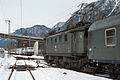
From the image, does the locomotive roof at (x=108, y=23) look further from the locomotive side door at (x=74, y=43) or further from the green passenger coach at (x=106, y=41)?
the locomotive side door at (x=74, y=43)

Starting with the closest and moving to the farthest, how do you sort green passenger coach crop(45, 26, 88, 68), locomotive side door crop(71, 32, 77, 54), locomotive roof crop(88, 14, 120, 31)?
locomotive roof crop(88, 14, 120, 31) < green passenger coach crop(45, 26, 88, 68) < locomotive side door crop(71, 32, 77, 54)

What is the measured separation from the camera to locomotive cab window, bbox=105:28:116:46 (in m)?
10.9

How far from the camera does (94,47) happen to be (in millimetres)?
12953

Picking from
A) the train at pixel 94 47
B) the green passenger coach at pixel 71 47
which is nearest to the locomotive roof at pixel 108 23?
the train at pixel 94 47

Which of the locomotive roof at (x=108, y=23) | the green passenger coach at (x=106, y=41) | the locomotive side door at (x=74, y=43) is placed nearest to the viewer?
the green passenger coach at (x=106, y=41)

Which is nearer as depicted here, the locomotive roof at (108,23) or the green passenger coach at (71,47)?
the locomotive roof at (108,23)

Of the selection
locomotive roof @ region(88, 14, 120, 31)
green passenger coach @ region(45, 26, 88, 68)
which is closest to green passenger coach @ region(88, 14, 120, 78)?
locomotive roof @ region(88, 14, 120, 31)

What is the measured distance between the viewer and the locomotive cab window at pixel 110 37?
10.9 metres

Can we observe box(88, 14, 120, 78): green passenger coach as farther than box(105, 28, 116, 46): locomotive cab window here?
No

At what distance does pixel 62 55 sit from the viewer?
19.7m

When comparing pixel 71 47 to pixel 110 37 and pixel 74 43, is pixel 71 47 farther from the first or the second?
pixel 110 37

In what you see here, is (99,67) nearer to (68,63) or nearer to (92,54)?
(92,54)

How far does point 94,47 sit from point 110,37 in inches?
77.3

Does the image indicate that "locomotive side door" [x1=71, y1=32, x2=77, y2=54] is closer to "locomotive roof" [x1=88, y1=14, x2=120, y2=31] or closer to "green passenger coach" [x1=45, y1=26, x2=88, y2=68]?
"green passenger coach" [x1=45, y1=26, x2=88, y2=68]
